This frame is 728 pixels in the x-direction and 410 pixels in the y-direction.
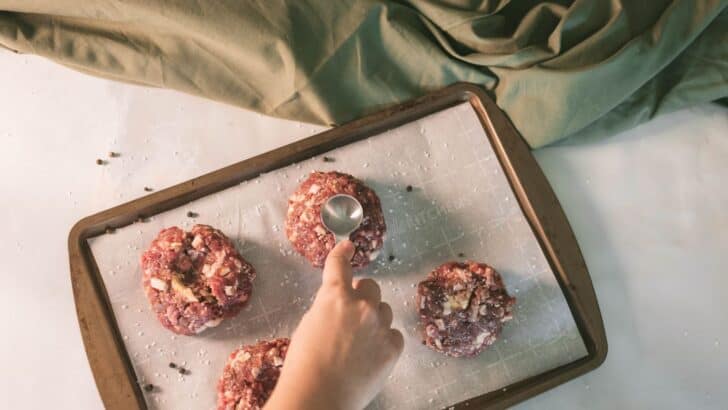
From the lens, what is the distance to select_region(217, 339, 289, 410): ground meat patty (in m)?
1.60

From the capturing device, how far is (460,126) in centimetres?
188

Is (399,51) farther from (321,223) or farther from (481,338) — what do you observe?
(481,338)

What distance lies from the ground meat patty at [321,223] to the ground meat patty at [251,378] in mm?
279

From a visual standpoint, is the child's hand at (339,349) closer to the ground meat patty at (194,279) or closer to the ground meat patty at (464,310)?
the ground meat patty at (464,310)

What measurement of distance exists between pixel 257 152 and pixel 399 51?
523 mm

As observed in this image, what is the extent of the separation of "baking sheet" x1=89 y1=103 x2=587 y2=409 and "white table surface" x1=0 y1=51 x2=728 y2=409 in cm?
16

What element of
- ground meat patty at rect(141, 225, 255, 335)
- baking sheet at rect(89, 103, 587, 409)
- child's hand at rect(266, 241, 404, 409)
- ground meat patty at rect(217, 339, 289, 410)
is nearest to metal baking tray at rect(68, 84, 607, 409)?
baking sheet at rect(89, 103, 587, 409)

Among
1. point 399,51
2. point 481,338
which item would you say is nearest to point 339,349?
point 481,338

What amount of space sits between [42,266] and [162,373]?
510 mm

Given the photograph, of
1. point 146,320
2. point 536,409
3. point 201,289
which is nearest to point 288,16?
point 201,289

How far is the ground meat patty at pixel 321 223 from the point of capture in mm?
1697

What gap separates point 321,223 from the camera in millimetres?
1693

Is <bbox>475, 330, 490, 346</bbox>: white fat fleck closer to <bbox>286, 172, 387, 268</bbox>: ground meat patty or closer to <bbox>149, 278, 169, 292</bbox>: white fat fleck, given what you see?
<bbox>286, 172, 387, 268</bbox>: ground meat patty

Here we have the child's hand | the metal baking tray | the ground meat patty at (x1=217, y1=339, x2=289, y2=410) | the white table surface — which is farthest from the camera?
the white table surface
